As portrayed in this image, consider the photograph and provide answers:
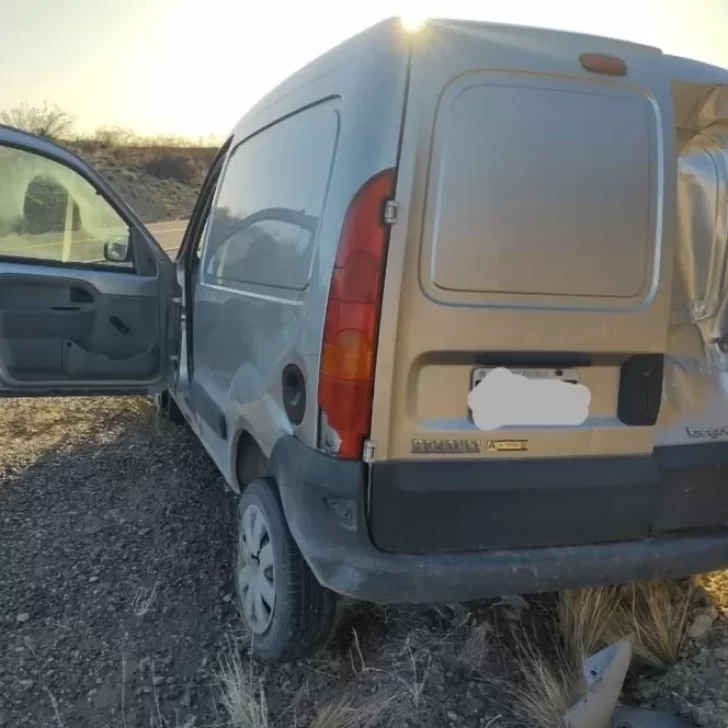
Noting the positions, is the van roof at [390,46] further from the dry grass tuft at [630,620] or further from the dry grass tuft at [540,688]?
the dry grass tuft at [540,688]

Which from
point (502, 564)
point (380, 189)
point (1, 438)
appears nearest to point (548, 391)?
point (502, 564)

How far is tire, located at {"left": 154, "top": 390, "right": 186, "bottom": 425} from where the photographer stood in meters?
5.64

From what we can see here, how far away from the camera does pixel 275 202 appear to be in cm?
310

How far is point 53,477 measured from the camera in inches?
184

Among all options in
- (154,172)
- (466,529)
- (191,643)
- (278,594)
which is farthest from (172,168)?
(466,529)

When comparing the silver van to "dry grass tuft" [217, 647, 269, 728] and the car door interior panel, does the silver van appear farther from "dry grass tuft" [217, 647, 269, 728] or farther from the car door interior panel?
the car door interior panel

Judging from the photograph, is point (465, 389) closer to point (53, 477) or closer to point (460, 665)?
point (460, 665)

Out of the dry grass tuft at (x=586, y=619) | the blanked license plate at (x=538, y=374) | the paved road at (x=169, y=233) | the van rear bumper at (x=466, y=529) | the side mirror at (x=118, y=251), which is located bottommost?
the dry grass tuft at (x=586, y=619)

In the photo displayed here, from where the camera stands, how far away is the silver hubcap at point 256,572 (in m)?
2.93

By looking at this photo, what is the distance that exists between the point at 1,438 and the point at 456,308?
13.4ft

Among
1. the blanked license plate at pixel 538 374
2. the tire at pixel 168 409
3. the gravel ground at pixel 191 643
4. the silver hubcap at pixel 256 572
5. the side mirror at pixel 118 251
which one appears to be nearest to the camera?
the blanked license plate at pixel 538 374

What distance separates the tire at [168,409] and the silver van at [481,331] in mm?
2692

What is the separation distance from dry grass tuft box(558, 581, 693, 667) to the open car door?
8.27 feet

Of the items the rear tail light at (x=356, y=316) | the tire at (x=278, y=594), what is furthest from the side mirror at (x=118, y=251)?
the rear tail light at (x=356, y=316)
